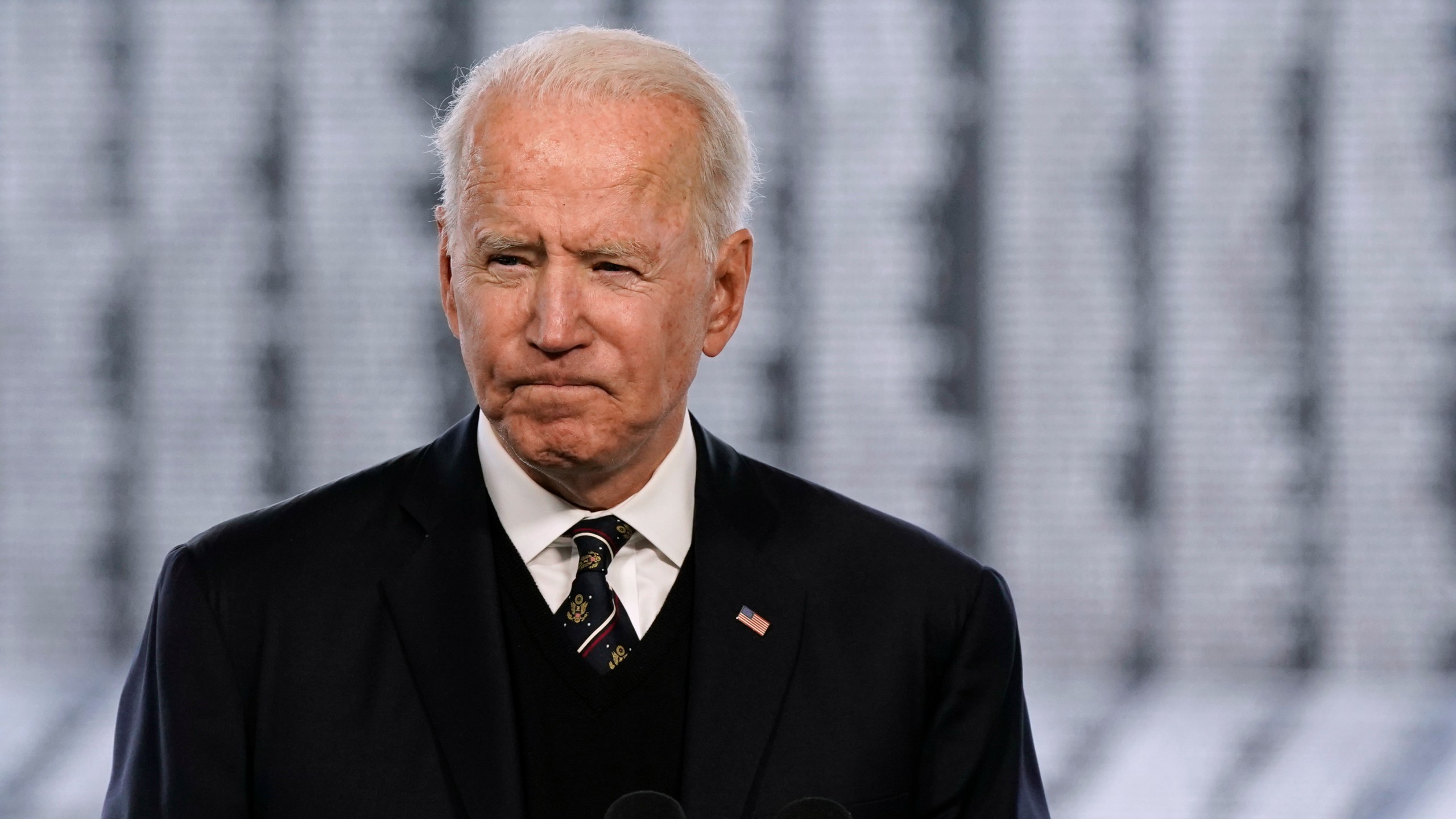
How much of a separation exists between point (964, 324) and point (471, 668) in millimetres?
1695

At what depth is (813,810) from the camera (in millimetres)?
603

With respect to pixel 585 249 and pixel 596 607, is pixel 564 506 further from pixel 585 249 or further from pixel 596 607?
pixel 585 249

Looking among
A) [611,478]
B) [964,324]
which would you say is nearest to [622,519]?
[611,478]

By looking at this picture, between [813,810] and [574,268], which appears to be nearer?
[813,810]

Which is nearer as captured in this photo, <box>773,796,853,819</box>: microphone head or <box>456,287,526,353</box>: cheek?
<box>773,796,853,819</box>: microphone head

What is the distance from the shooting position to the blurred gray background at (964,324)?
91.3 inches

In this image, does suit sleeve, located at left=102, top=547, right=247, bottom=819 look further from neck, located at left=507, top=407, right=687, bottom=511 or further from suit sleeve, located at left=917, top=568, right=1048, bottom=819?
suit sleeve, located at left=917, top=568, right=1048, bottom=819

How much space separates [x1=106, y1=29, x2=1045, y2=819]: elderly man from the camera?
0.76 m

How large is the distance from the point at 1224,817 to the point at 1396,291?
90cm

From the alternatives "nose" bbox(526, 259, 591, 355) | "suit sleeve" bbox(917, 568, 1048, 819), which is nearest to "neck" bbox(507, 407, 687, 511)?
"nose" bbox(526, 259, 591, 355)

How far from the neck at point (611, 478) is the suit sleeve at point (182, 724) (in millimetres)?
196

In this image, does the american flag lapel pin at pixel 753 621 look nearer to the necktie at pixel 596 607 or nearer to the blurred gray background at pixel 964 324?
the necktie at pixel 596 607

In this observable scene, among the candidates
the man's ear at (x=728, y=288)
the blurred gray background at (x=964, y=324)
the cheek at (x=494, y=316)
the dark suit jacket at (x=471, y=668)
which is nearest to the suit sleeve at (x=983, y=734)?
the dark suit jacket at (x=471, y=668)

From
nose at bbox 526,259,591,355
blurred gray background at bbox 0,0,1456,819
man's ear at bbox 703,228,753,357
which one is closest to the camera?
nose at bbox 526,259,591,355
